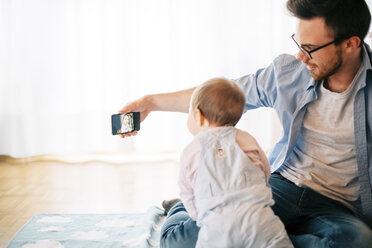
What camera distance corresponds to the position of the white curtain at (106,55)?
293 centimetres

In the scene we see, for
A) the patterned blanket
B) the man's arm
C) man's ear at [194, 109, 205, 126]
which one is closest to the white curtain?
the patterned blanket

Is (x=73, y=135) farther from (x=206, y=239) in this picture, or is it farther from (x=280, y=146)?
(x=206, y=239)

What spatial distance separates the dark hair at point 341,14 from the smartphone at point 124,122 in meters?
0.71

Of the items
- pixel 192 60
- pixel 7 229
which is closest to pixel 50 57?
pixel 192 60

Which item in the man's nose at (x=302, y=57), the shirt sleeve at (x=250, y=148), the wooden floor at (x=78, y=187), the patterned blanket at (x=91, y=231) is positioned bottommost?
the wooden floor at (x=78, y=187)

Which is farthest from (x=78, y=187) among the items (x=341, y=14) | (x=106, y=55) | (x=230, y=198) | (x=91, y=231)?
(x=341, y=14)

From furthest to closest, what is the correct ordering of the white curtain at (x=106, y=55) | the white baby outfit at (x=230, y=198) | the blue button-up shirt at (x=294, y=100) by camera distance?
the white curtain at (x=106, y=55), the blue button-up shirt at (x=294, y=100), the white baby outfit at (x=230, y=198)

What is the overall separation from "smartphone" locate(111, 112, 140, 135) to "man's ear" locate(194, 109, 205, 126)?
0.42 metres

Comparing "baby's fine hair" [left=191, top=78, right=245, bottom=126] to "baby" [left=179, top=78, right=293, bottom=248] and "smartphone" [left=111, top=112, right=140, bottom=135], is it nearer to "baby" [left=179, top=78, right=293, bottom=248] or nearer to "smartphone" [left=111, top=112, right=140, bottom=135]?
"baby" [left=179, top=78, right=293, bottom=248]

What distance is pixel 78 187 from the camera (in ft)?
8.06

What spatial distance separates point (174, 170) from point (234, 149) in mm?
1605

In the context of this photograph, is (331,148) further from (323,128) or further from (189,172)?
(189,172)

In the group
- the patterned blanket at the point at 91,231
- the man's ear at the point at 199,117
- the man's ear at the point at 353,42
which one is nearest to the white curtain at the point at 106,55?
the patterned blanket at the point at 91,231

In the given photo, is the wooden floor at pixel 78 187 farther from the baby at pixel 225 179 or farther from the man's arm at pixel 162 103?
the baby at pixel 225 179
